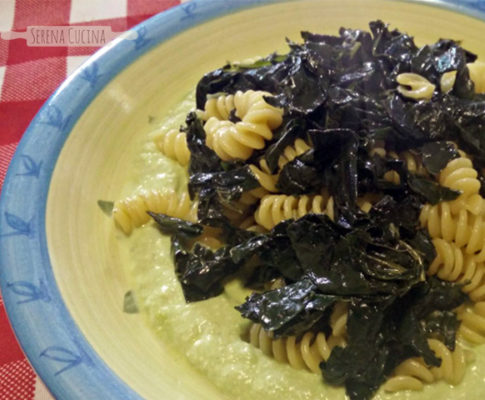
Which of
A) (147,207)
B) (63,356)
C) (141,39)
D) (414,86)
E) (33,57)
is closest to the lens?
(63,356)

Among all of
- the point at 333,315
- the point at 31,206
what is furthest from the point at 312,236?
the point at 31,206

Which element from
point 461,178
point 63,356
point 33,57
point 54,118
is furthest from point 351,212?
point 33,57

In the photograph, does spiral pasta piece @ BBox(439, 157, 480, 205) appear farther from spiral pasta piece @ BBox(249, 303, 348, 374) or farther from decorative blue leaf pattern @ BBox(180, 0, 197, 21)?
decorative blue leaf pattern @ BBox(180, 0, 197, 21)

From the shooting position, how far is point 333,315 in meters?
2.71

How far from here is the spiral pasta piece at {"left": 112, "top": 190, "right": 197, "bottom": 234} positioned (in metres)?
3.26

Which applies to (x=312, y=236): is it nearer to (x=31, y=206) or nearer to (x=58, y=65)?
(x=31, y=206)

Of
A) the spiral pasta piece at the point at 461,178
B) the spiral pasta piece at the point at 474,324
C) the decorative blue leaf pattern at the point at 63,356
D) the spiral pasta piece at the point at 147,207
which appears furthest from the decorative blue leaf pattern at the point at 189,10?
the spiral pasta piece at the point at 474,324

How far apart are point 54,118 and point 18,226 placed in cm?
86

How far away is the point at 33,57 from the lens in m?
5.06

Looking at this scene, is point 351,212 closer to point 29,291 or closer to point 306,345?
point 306,345

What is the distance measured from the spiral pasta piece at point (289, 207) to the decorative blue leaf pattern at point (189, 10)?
1.96m

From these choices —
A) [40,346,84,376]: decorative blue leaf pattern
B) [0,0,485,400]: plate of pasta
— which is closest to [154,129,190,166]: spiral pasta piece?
[0,0,485,400]: plate of pasta

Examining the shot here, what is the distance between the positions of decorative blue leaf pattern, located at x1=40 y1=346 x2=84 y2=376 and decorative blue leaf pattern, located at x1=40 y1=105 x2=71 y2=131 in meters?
1.54

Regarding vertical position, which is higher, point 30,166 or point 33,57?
point 33,57
